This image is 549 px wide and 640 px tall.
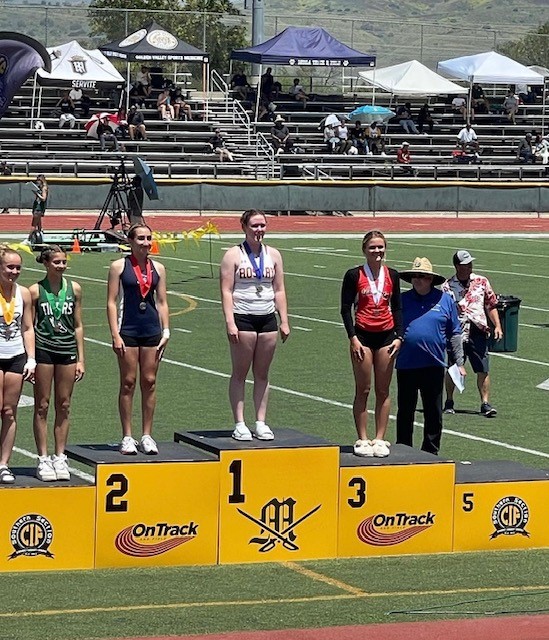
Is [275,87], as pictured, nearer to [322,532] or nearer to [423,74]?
[423,74]

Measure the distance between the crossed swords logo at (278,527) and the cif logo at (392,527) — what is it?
1.47ft

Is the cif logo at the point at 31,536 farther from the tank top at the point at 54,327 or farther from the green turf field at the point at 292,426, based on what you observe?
the tank top at the point at 54,327

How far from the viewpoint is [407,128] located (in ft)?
203

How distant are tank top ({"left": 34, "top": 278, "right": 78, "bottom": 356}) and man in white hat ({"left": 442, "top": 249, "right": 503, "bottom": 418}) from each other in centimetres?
610

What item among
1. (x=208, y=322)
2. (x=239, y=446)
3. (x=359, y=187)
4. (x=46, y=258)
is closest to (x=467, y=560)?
(x=239, y=446)

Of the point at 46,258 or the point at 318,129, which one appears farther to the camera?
the point at 318,129

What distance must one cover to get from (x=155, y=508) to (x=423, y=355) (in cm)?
337

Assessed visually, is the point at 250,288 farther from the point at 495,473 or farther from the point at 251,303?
the point at 495,473

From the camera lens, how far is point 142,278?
11633 mm

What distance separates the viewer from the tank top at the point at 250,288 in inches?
477

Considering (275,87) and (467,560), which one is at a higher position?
(275,87)

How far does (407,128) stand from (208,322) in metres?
38.6

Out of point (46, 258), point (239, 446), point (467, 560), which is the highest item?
point (46, 258)

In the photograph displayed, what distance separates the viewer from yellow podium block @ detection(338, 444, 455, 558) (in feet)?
38.5
